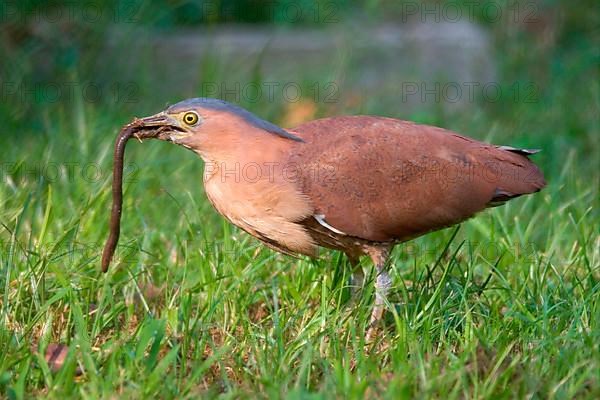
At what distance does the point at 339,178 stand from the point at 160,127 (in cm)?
76

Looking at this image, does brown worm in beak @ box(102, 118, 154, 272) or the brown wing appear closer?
the brown wing

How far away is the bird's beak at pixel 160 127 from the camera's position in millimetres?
4035

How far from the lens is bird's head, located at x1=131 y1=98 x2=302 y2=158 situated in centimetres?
402

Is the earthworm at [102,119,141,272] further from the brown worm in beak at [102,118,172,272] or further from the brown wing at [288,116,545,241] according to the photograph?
the brown wing at [288,116,545,241]

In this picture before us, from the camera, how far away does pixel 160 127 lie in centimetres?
406

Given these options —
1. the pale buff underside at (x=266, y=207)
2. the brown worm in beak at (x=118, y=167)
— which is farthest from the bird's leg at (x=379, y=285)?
the brown worm in beak at (x=118, y=167)

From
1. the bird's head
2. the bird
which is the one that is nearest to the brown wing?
the bird

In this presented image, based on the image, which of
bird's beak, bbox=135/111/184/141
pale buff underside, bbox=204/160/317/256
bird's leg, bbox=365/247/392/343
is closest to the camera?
pale buff underside, bbox=204/160/317/256

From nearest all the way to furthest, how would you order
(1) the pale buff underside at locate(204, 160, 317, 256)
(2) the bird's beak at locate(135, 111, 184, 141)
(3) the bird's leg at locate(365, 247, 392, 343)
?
(1) the pale buff underside at locate(204, 160, 317, 256) → (2) the bird's beak at locate(135, 111, 184, 141) → (3) the bird's leg at locate(365, 247, 392, 343)

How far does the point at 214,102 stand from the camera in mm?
4055

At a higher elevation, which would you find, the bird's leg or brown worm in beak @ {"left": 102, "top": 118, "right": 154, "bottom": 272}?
brown worm in beak @ {"left": 102, "top": 118, "right": 154, "bottom": 272}

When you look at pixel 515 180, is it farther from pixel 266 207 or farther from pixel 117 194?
pixel 117 194

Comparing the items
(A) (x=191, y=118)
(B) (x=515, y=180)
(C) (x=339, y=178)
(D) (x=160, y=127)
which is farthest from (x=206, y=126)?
(B) (x=515, y=180)

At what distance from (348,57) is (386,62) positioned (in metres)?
0.52
